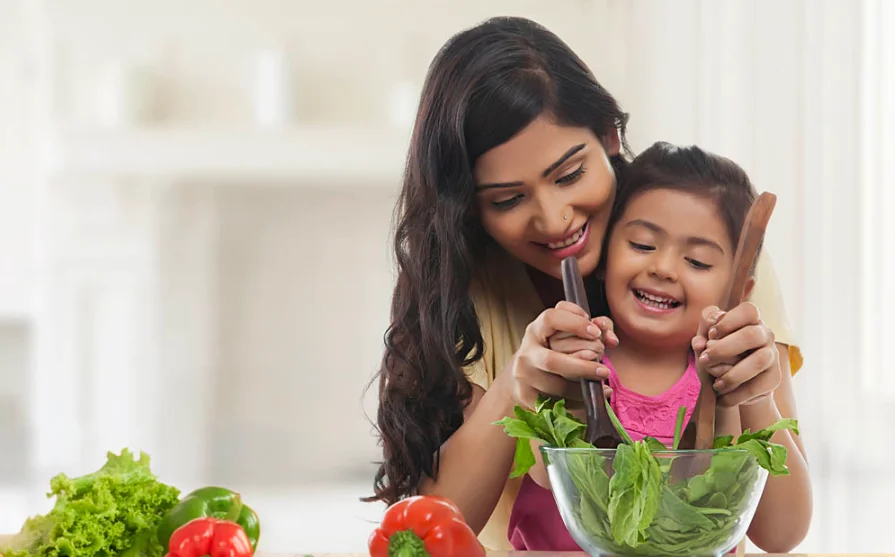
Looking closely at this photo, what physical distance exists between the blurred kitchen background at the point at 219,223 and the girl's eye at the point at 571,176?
1999 millimetres

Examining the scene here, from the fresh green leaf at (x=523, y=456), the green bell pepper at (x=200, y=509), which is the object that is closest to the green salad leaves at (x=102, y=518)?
the green bell pepper at (x=200, y=509)

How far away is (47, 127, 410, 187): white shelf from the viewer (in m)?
3.49

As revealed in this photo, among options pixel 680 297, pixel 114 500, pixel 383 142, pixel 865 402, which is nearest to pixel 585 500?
pixel 680 297

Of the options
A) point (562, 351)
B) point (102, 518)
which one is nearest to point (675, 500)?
point (562, 351)

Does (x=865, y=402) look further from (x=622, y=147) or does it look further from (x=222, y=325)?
(x=222, y=325)

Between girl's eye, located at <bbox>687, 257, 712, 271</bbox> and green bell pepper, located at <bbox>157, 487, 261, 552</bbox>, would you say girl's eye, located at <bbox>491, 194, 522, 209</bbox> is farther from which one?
green bell pepper, located at <bbox>157, 487, 261, 552</bbox>

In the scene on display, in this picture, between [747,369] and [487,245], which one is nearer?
[747,369]

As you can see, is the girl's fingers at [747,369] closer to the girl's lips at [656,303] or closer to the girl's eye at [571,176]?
the girl's lips at [656,303]

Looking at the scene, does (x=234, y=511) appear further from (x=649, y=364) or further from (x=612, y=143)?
(x=612, y=143)

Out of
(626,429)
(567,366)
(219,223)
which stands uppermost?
(567,366)

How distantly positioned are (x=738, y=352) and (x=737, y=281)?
0.24 ft

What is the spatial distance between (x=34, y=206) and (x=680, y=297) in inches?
115

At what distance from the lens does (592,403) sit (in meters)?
1.07

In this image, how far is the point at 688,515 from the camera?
3.07ft
